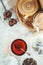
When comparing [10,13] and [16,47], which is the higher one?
[10,13]

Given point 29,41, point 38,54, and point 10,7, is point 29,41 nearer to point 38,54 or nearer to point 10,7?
point 38,54

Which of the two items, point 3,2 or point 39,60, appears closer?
point 39,60

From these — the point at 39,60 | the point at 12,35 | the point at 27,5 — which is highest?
the point at 27,5

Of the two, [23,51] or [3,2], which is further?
[3,2]

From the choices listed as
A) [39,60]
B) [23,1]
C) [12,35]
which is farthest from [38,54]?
[23,1]

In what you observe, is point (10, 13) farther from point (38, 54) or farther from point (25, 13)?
point (38, 54)

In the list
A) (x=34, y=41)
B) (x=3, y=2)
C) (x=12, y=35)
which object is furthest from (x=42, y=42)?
(x=3, y=2)
